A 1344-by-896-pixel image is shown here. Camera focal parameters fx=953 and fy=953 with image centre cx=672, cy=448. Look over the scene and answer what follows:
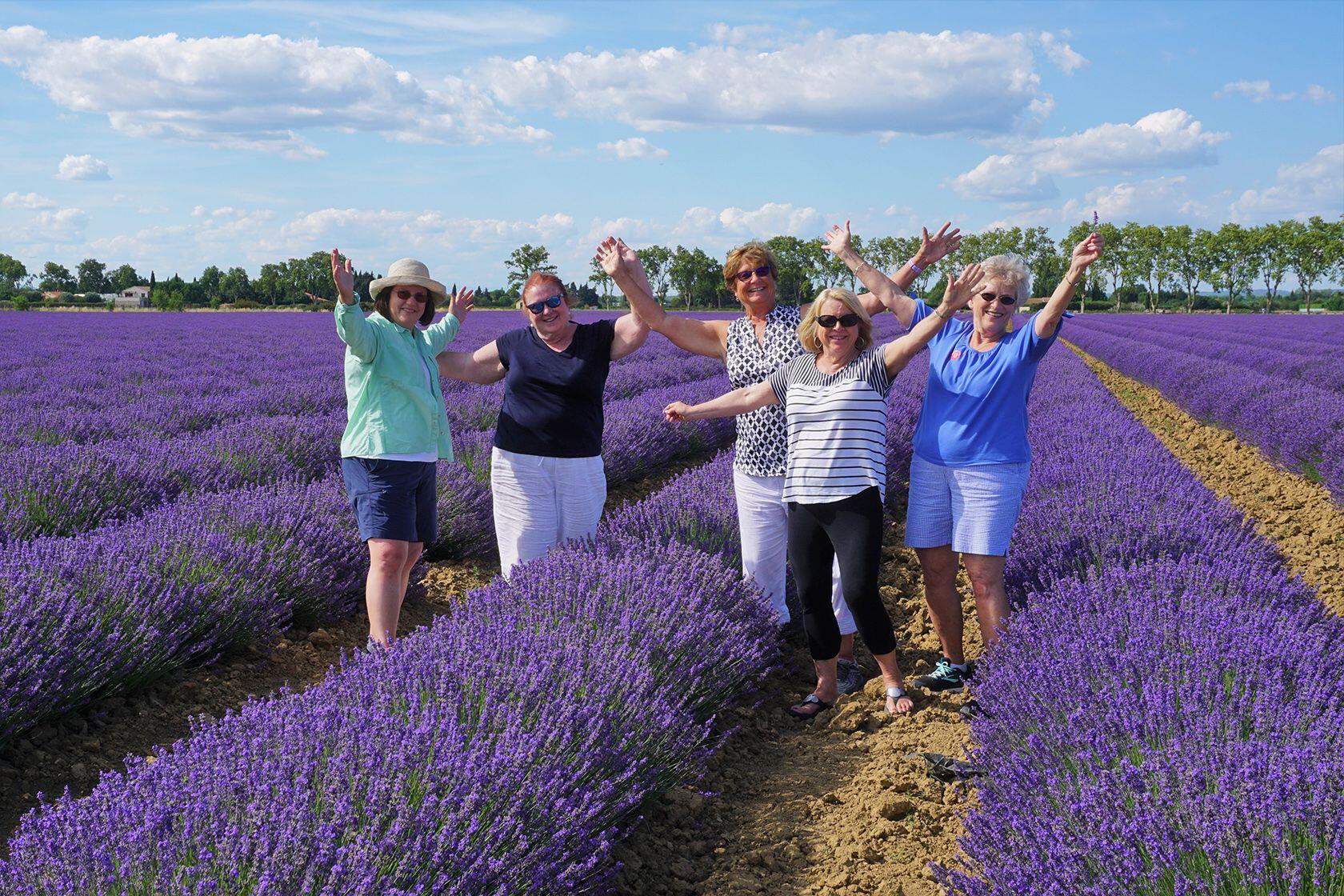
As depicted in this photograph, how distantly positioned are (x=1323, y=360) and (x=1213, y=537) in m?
12.9

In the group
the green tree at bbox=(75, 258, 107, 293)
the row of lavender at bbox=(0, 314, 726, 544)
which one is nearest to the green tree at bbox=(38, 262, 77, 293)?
the green tree at bbox=(75, 258, 107, 293)

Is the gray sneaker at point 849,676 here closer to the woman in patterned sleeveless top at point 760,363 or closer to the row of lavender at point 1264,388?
the woman in patterned sleeveless top at point 760,363

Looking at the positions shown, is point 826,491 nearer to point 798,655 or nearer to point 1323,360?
point 798,655

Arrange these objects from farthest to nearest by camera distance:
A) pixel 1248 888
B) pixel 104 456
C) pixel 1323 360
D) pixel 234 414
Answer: pixel 1323 360, pixel 234 414, pixel 104 456, pixel 1248 888

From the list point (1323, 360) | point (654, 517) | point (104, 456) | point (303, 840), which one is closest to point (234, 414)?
point (104, 456)

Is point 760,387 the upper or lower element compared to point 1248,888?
upper

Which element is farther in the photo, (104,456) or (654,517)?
(104,456)

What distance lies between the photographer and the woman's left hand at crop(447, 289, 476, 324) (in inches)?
142

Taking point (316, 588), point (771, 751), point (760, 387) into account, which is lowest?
point (771, 751)

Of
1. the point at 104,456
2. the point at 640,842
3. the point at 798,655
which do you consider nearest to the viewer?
the point at 640,842

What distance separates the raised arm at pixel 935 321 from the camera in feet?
9.50

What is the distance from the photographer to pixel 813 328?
9.93 feet

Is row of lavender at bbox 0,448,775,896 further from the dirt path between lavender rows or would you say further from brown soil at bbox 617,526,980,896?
the dirt path between lavender rows

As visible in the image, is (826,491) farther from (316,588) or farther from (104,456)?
(104,456)
